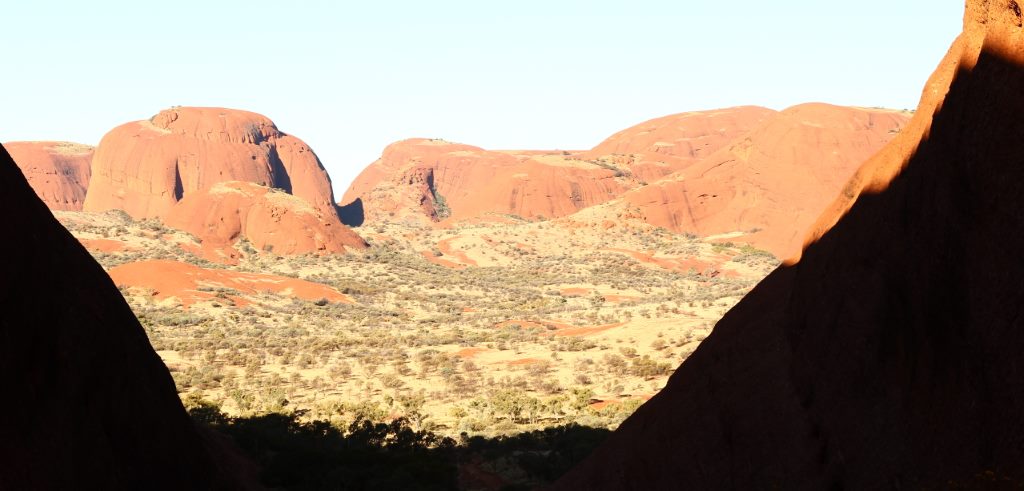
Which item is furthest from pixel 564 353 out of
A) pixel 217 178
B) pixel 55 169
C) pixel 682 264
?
pixel 55 169

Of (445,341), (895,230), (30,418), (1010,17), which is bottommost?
(445,341)

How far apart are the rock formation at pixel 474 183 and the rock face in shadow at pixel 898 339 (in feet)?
353

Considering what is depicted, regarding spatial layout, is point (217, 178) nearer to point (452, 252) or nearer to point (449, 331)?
point (452, 252)

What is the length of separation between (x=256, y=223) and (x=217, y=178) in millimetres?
39740

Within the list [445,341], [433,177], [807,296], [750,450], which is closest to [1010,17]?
[807,296]

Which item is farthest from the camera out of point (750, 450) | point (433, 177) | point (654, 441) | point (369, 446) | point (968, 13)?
point (433, 177)

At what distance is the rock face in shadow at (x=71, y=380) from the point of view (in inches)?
348

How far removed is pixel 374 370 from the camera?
35750 mm

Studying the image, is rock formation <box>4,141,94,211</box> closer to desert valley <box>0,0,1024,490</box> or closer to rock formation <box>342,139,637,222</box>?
rock formation <box>342,139,637,222</box>

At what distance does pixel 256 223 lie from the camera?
3152 inches

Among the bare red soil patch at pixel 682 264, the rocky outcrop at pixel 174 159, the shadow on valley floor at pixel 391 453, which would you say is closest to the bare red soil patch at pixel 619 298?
the bare red soil patch at pixel 682 264

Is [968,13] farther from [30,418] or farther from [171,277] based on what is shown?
[171,277]

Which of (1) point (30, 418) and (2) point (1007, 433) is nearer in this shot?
(2) point (1007, 433)

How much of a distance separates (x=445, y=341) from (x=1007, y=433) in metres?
38.8
